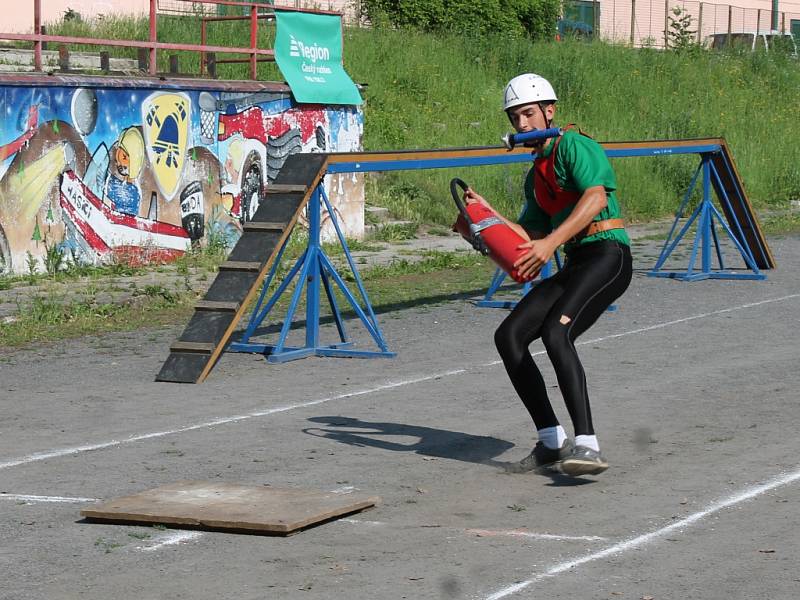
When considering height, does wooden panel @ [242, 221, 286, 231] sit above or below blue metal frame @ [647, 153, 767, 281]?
above

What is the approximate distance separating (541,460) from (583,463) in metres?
0.53

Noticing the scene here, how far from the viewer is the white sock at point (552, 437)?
7988 millimetres

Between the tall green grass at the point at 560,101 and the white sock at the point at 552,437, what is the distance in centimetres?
1482

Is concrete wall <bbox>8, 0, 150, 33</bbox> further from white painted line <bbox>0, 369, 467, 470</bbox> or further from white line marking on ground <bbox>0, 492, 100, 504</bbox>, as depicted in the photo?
white line marking on ground <bbox>0, 492, 100, 504</bbox>

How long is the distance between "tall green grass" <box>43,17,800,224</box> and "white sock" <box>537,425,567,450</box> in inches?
584

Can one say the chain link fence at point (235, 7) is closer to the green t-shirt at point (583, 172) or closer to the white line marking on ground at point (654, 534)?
the green t-shirt at point (583, 172)

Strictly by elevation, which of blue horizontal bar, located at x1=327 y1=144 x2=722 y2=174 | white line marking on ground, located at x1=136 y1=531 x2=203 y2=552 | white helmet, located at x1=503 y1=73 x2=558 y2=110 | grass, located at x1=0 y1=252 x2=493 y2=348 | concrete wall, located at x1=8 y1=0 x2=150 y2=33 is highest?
concrete wall, located at x1=8 y1=0 x2=150 y2=33

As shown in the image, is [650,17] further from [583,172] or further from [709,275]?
[583,172]

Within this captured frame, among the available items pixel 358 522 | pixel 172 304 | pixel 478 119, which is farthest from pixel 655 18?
pixel 358 522

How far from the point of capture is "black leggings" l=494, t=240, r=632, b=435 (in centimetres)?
777

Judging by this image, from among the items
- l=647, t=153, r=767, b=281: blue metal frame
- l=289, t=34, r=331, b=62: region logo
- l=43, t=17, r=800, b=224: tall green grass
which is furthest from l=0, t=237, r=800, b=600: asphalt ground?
l=43, t=17, r=800, b=224: tall green grass

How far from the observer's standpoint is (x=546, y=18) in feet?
129

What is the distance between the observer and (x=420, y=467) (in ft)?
26.9

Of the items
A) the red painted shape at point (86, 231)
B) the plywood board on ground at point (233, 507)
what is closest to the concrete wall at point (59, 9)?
the red painted shape at point (86, 231)
